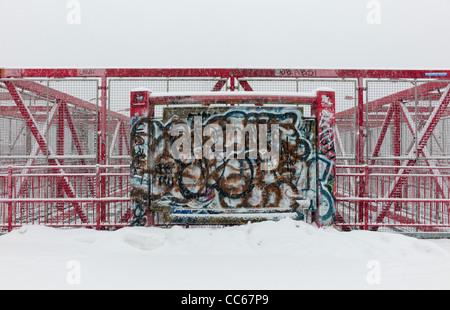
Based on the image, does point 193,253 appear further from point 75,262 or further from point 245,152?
point 245,152

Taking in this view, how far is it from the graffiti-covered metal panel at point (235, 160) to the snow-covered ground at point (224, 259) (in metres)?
0.70

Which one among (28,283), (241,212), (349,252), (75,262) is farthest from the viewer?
(241,212)

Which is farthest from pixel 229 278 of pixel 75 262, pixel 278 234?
pixel 75 262

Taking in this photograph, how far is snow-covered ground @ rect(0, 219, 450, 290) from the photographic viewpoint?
151 inches

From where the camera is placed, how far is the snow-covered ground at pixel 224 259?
3.84 metres

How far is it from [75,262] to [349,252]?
14.7ft

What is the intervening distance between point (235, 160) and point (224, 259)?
2323 mm

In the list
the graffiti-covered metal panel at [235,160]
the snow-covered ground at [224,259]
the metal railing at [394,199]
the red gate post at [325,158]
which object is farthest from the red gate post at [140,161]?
the metal railing at [394,199]

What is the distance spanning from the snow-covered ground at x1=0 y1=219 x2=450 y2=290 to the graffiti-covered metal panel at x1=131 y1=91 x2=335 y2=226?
70 cm

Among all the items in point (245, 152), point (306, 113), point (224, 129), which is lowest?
point (245, 152)

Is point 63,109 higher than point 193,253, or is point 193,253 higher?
point 63,109

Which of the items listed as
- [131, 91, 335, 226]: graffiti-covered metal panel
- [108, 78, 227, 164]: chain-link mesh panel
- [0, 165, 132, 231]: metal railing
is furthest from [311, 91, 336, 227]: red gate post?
[0, 165, 132, 231]: metal railing

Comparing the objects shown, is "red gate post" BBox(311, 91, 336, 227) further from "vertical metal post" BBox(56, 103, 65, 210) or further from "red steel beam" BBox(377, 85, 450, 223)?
"vertical metal post" BBox(56, 103, 65, 210)

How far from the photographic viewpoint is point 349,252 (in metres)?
4.74
